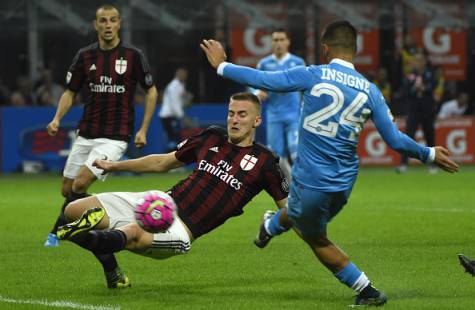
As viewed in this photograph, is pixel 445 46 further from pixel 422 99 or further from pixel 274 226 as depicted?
pixel 274 226

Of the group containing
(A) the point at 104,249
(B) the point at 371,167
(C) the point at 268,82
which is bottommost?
(B) the point at 371,167

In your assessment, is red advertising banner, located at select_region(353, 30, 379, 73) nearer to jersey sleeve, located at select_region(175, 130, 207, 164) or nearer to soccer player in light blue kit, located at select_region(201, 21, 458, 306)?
jersey sleeve, located at select_region(175, 130, 207, 164)

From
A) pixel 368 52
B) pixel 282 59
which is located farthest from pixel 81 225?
pixel 368 52

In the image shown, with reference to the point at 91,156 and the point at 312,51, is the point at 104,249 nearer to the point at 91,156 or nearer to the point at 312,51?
the point at 91,156

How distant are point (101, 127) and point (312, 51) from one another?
14.8 meters

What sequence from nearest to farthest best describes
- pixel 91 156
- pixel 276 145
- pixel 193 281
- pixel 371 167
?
pixel 193 281
pixel 91 156
pixel 276 145
pixel 371 167

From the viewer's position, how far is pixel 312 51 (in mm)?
26578

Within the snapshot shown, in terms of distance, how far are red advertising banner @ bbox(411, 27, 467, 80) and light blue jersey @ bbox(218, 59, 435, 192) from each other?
61.7 ft

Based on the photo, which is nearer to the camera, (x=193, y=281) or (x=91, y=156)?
(x=193, y=281)

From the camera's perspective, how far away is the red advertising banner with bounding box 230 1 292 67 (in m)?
25.7

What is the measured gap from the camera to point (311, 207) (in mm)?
8383

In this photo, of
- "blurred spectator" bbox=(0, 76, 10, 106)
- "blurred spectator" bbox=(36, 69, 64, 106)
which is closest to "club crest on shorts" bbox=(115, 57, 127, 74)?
"blurred spectator" bbox=(36, 69, 64, 106)

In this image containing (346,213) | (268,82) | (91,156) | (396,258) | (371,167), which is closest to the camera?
(268,82)

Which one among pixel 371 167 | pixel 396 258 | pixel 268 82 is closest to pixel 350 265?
pixel 268 82
